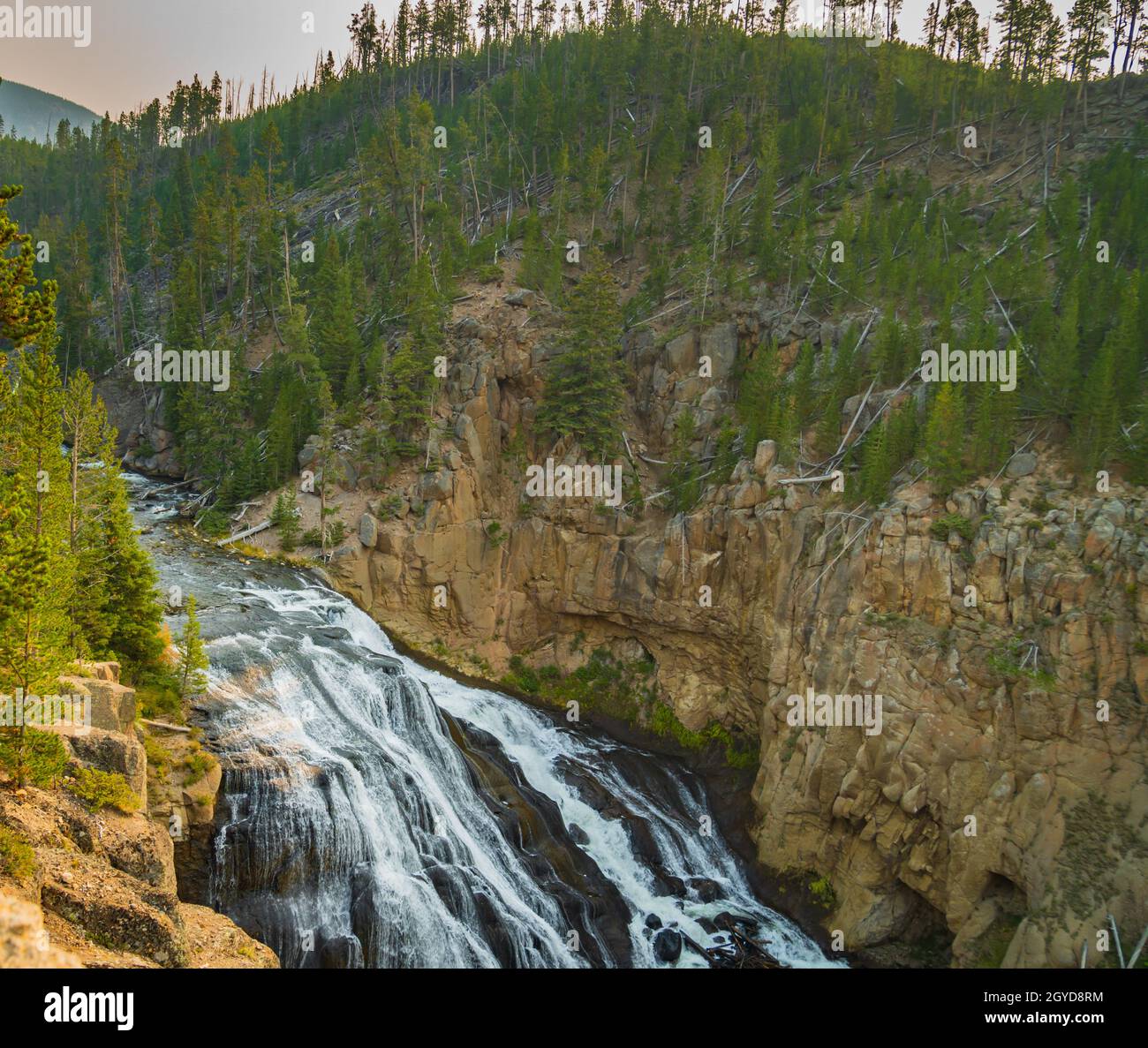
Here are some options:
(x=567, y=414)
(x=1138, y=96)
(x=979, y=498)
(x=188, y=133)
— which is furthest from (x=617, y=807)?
(x=188, y=133)

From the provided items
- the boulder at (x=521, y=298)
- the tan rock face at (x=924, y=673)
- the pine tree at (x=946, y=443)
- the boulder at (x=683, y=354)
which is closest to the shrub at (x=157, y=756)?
the tan rock face at (x=924, y=673)

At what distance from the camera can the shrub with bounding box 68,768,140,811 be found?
625 inches

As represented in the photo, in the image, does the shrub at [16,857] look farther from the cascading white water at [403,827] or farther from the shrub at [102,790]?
the cascading white water at [403,827]

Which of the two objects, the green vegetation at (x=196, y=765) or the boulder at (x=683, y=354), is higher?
the boulder at (x=683, y=354)

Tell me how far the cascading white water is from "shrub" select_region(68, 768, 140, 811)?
3322 millimetres

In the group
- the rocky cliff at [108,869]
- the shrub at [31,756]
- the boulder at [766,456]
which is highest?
the boulder at [766,456]

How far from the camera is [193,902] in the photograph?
60.2ft

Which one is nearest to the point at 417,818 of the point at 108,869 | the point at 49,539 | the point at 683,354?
the point at 108,869

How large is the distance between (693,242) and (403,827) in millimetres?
41223

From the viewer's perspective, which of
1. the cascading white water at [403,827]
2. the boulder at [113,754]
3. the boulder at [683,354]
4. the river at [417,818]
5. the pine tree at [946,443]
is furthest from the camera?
the boulder at [683,354]

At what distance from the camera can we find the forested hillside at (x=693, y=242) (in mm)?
32919

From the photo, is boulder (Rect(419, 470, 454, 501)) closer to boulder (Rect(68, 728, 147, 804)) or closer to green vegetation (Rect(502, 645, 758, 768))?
green vegetation (Rect(502, 645, 758, 768))

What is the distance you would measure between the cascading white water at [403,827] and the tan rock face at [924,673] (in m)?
4.20

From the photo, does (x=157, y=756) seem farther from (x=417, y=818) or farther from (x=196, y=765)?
(x=417, y=818)
